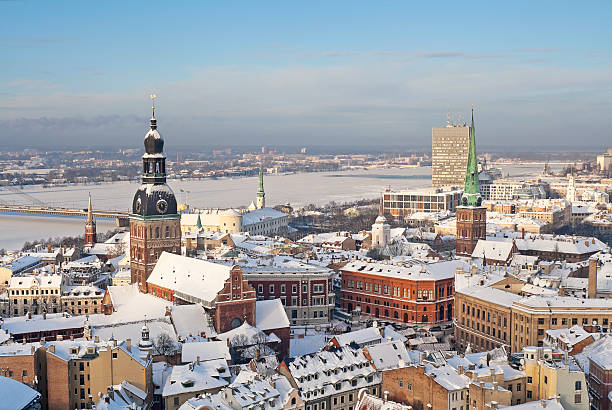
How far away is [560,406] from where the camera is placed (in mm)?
31422

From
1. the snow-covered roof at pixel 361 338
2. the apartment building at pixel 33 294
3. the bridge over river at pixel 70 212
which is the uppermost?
the snow-covered roof at pixel 361 338

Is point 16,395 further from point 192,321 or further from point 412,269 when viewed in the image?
point 412,269

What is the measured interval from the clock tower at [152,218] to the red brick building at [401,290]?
14310 millimetres

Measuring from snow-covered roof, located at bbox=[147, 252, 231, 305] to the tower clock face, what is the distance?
313cm

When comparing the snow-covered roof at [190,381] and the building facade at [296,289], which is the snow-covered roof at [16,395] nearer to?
the snow-covered roof at [190,381]

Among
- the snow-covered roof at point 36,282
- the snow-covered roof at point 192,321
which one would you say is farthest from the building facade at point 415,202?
the snow-covered roof at point 192,321

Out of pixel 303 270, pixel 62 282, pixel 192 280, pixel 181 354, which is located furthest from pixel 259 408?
pixel 62 282

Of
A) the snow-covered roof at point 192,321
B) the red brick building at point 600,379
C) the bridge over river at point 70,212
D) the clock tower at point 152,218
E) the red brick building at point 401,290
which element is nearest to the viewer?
the red brick building at point 600,379

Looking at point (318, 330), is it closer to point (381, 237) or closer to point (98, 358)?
point (98, 358)

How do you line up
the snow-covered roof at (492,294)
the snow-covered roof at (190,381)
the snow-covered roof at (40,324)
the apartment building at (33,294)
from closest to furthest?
the snow-covered roof at (190,381), the snow-covered roof at (40,324), the snow-covered roof at (492,294), the apartment building at (33,294)

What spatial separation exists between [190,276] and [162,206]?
7132 millimetres

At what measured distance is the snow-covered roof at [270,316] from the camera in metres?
47.0

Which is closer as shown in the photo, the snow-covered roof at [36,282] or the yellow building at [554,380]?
the yellow building at [554,380]

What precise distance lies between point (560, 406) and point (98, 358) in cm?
1996
